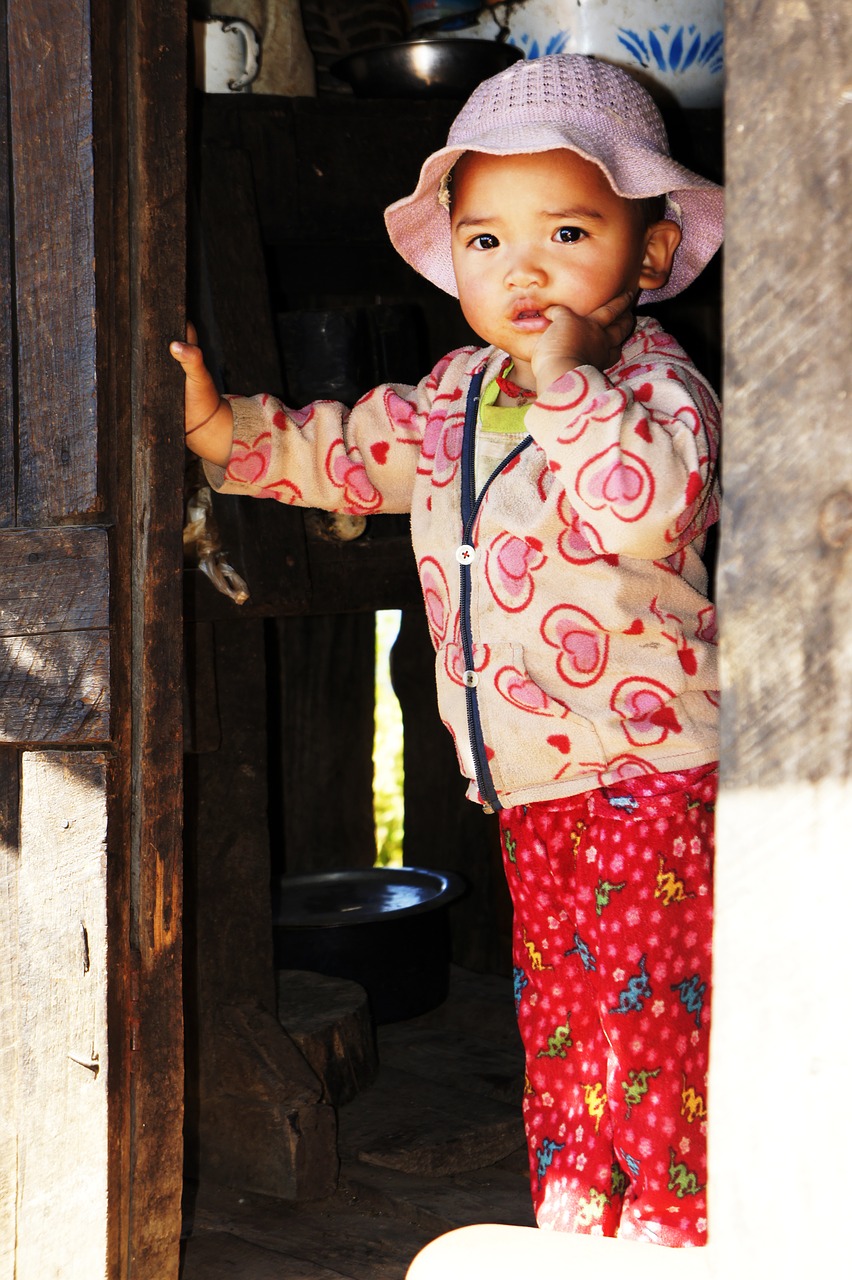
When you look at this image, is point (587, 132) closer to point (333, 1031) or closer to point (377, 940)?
point (333, 1031)

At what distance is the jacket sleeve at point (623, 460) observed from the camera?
5.04 ft

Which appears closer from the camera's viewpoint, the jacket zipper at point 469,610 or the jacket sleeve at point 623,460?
the jacket sleeve at point 623,460

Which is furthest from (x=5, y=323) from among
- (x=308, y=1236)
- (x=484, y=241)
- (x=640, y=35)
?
(x=308, y=1236)

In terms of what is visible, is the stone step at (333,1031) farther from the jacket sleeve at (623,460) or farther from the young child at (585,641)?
the jacket sleeve at (623,460)

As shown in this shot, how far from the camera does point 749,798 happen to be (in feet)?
3.37

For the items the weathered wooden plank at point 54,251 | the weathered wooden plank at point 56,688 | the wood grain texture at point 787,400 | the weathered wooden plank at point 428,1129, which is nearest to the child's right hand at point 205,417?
the weathered wooden plank at point 54,251

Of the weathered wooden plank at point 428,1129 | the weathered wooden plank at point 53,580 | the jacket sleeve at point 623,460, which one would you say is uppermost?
the jacket sleeve at point 623,460

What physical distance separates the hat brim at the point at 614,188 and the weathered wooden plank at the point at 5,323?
0.47m

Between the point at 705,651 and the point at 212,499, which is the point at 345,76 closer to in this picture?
the point at 212,499

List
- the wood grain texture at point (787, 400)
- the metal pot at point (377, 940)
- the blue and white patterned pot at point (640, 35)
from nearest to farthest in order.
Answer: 1. the wood grain texture at point (787, 400)
2. the blue and white patterned pot at point (640, 35)
3. the metal pot at point (377, 940)

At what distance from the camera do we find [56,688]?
1.78m

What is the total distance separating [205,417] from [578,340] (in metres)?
0.51

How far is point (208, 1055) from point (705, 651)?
4.25 ft

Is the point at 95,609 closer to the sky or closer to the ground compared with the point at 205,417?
closer to the ground
